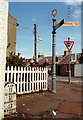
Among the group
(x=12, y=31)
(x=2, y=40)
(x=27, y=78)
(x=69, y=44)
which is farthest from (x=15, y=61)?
(x=12, y=31)

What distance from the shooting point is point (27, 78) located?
11359 millimetres

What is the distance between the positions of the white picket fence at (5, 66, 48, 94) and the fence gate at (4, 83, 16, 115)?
11.4 feet

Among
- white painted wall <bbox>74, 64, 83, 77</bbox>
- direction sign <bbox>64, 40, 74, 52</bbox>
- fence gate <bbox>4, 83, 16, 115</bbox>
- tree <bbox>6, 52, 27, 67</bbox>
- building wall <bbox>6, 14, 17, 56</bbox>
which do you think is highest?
building wall <bbox>6, 14, 17, 56</bbox>

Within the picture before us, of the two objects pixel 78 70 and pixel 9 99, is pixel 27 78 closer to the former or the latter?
pixel 9 99

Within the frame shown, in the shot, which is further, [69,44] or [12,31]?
[12,31]

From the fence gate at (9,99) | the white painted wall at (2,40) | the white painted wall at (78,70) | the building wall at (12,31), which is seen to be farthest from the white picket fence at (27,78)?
the white painted wall at (78,70)

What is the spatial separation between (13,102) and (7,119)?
0.89 m

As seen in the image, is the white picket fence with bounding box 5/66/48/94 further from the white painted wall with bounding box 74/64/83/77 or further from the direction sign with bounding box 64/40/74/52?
the white painted wall with bounding box 74/64/83/77

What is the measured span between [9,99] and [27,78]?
4944 millimetres

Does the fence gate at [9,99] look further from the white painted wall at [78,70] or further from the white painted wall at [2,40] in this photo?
the white painted wall at [78,70]

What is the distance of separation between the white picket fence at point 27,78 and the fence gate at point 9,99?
348cm

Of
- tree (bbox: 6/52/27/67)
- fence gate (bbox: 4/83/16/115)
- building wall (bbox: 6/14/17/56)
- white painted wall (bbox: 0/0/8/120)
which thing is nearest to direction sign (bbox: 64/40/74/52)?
tree (bbox: 6/52/27/67)

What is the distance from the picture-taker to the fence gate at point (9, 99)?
245 inches

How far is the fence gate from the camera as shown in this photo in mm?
6227
